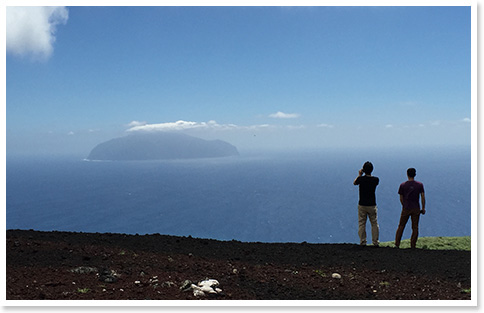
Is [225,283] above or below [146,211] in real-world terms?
above

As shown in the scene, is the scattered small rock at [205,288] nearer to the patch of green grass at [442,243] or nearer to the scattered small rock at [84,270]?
the scattered small rock at [84,270]

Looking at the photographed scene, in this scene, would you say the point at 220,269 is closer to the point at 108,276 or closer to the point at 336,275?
the point at 108,276

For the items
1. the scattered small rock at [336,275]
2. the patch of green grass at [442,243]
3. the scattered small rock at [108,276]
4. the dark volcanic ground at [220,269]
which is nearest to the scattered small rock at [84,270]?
the dark volcanic ground at [220,269]

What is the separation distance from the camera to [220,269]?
904 centimetres

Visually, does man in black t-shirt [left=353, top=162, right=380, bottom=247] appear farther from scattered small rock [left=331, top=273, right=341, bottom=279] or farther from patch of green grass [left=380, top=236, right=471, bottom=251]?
patch of green grass [left=380, top=236, right=471, bottom=251]

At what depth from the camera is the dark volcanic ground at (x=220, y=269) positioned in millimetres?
7355

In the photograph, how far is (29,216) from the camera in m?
164

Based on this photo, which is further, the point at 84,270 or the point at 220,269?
the point at 220,269

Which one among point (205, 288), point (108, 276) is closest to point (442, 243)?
point (205, 288)
